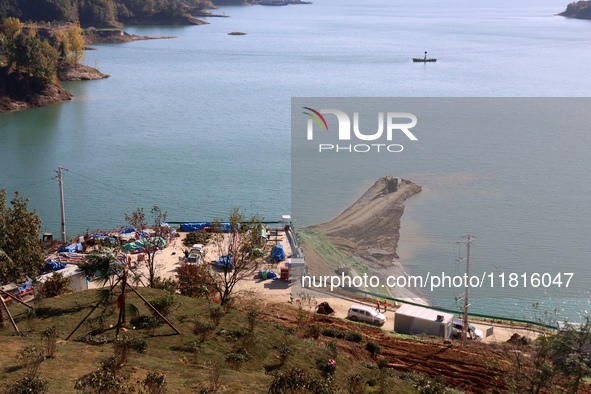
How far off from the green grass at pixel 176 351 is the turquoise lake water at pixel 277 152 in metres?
8.06

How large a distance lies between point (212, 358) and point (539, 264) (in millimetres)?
13616

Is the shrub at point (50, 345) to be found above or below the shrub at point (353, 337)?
above

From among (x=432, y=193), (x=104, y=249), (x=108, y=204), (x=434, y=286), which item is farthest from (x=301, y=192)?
(x=104, y=249)

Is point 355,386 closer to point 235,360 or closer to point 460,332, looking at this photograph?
point 235,360

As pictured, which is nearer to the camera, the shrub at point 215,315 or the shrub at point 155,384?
the shrub at point 155,384

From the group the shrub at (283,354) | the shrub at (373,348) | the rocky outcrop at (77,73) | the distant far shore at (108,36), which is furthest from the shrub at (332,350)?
the distant far shore at (108,36)

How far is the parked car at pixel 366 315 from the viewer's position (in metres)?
12.7

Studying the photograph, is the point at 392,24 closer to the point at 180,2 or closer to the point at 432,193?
the point at 180,2

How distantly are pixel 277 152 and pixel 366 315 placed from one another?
57.4 feet

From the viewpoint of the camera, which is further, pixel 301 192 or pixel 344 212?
pixel 301 192

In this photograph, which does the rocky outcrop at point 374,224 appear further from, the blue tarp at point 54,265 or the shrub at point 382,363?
the shrub at point 382,363

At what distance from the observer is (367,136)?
3022 cm

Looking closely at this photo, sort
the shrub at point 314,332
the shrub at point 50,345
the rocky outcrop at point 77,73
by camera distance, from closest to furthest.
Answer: the shrub at point 50,345 < the shrub at point 314,332 < the rocky outcrop at point 77,73

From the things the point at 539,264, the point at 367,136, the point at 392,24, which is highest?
the point at 392,24
